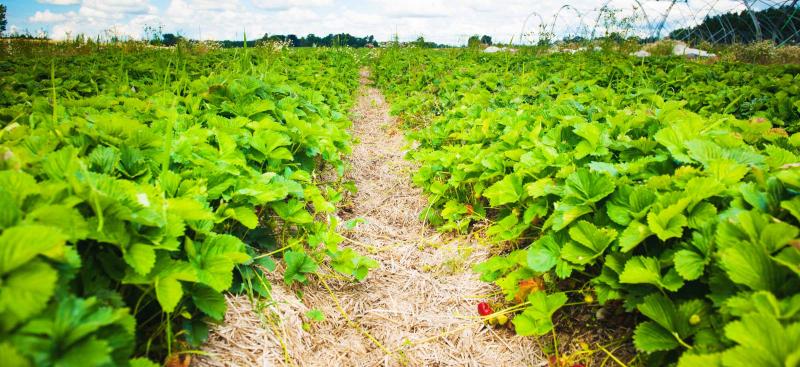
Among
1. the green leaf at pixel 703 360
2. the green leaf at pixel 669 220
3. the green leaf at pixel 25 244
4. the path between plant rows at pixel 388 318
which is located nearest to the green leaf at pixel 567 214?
the green leaf at pixel 669 220

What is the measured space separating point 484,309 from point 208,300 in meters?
1.33

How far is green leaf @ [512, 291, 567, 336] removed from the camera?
175cm

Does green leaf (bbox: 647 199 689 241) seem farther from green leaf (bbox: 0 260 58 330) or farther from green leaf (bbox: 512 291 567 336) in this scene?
green leaf (bbox: 0 260 58 330)

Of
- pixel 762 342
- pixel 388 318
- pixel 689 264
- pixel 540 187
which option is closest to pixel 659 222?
pixel 689 264

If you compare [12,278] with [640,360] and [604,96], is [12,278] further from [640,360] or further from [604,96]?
[604,96]

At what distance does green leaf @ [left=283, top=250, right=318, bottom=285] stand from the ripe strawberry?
86cm

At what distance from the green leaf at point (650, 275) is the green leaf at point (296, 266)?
1.36 meters

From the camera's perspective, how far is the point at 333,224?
8.16 ft

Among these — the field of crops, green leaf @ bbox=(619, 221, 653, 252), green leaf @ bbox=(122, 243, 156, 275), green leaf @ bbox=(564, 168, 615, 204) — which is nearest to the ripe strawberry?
the field of crops

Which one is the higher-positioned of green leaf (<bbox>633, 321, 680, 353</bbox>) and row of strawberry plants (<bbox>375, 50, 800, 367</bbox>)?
row of strawberry plants (<bbox>375, 50, 800, 367</bbox>)

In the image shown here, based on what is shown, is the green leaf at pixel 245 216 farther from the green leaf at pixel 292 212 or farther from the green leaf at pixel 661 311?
the green leaf at pixel 661 311

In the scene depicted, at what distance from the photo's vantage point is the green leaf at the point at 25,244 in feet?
2.89

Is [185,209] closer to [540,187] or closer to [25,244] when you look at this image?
[25,244]

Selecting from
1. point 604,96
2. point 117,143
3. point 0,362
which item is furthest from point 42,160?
point 604,96
